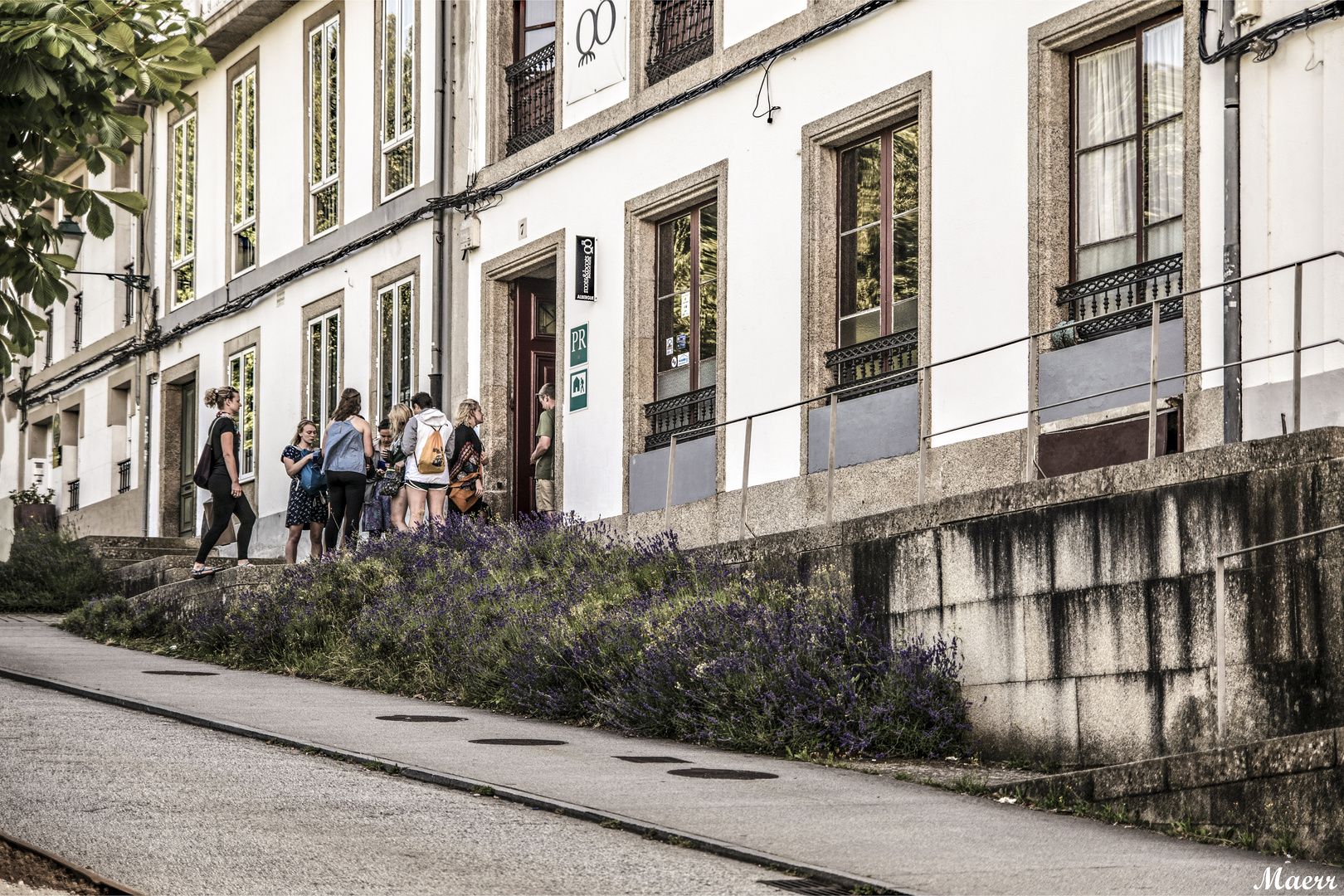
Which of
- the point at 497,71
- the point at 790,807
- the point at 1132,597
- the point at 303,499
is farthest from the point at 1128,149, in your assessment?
the point at 497,71

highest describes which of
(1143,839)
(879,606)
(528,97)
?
(528,97)

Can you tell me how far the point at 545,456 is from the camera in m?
17.9

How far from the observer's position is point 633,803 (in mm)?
7977

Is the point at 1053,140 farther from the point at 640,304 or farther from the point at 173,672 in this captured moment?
the point at 173,672

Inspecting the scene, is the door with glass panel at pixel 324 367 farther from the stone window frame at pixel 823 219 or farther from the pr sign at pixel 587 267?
the stone window frame at pixel 823 219

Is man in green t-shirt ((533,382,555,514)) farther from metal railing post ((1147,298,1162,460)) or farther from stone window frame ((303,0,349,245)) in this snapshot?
metal railing post ((1147,298,1162,460))

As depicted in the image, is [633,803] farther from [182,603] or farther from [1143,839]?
[182,603]

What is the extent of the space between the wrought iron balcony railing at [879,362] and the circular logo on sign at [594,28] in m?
4.72

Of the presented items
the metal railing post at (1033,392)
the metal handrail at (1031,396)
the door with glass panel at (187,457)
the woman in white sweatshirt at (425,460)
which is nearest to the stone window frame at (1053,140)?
the metal railing post at (1033,392)

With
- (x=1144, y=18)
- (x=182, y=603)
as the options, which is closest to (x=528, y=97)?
(x=182, y=603)

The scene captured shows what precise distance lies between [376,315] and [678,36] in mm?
5825

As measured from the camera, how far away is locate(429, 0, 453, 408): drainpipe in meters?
19.5

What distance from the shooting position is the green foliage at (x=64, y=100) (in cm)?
635

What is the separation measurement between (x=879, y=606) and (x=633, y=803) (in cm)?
298
